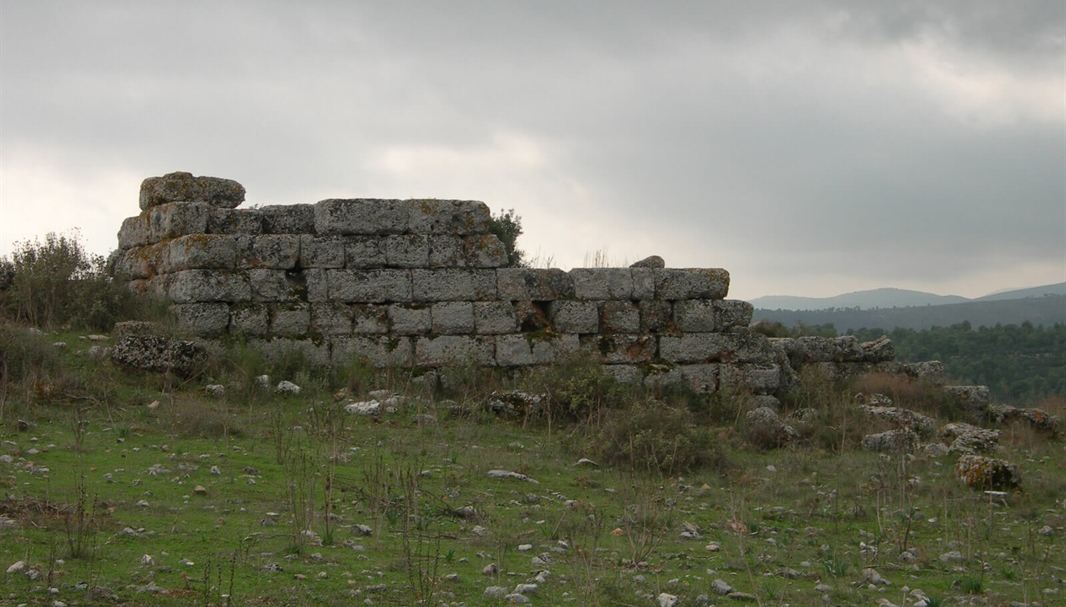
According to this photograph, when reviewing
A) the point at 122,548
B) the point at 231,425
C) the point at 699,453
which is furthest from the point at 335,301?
the point at 122,548

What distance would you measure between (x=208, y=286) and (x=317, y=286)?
140cm

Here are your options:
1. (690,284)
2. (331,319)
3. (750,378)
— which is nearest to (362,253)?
(331,319)

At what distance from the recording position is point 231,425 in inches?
428

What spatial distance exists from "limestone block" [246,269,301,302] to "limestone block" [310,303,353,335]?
1.14 feet

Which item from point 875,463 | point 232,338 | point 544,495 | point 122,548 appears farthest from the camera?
point 232,338

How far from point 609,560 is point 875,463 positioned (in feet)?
18.0

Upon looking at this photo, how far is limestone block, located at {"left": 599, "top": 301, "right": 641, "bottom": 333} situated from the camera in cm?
1540

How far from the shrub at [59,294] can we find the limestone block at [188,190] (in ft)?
4.47

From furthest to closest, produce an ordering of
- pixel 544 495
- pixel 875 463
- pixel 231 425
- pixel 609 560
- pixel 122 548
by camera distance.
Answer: pixel 875 463, pixel 231 425, pixel 544 495, pixel 609 560, pixel 122 548

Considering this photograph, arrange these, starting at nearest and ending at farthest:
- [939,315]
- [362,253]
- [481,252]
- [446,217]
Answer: [362,253] < [446,217] < [481,252] < [939,315]

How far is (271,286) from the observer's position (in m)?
14.5

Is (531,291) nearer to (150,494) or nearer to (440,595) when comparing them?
(150,494)

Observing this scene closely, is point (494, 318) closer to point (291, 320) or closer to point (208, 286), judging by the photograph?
point (291, 320)

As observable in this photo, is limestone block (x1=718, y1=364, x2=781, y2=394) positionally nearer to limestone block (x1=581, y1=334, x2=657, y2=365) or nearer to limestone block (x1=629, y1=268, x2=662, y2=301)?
limestone block (x1=581, y1=334, x2=657, y2=365)
